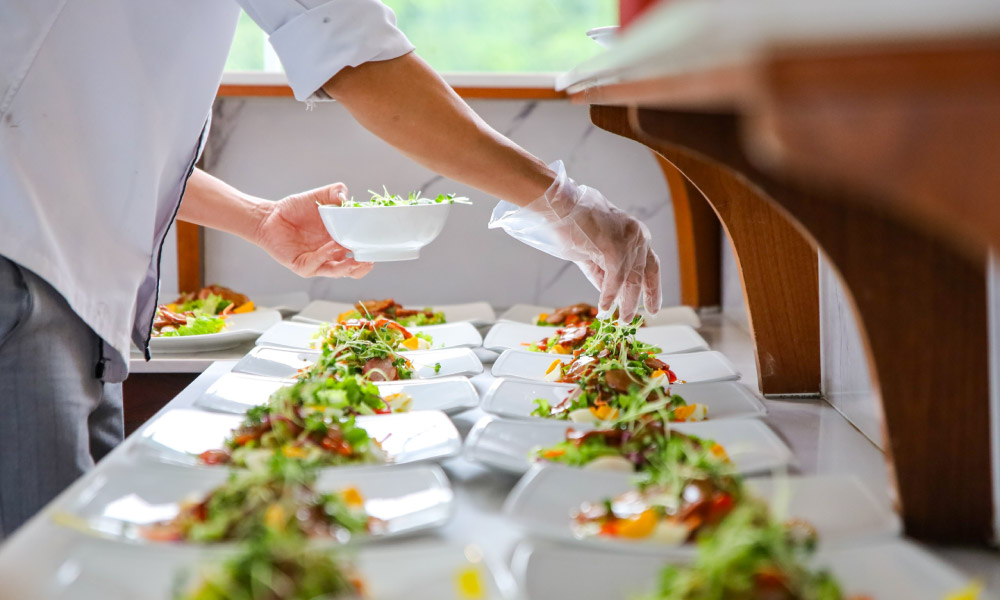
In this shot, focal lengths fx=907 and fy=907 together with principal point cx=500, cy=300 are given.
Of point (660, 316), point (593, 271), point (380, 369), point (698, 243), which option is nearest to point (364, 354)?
point (380, 369)

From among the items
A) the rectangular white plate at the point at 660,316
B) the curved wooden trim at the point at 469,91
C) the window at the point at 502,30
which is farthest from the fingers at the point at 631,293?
the window at the point at 502,30

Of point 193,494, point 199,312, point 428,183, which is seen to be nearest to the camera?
point 193,494

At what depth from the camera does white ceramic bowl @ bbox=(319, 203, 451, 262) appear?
160 cm

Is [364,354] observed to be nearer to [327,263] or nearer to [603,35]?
[327,263]

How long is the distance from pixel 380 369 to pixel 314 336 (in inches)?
16.7

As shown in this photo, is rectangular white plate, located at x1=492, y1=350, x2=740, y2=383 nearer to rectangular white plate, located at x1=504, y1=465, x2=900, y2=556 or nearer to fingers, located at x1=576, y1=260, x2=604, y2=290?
fingers, located at x1=576, y1=260, x2=604, y2=290

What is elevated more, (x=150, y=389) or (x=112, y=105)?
(x=112, y=105)

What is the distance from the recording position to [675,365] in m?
1.78

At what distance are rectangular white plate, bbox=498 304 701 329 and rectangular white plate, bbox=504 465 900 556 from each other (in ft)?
4.52

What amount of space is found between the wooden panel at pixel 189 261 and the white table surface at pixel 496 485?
1.22 m

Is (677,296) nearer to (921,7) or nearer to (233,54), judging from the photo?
(233,54)

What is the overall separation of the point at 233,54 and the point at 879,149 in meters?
3.59

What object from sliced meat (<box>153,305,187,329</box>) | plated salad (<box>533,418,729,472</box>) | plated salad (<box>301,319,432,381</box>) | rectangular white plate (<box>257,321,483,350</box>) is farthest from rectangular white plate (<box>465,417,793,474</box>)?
sliced meat (<box>153,305,187,329</box>)

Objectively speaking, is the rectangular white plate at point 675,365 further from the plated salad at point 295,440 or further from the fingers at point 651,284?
the plated salad at point 295,440
